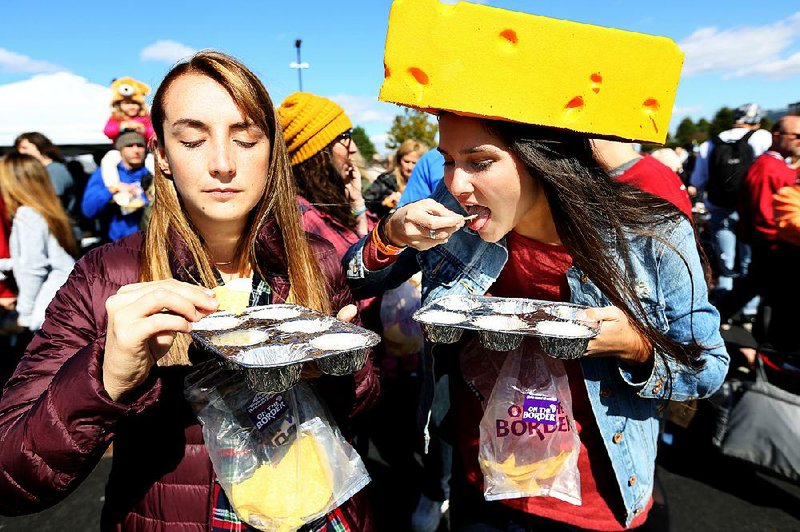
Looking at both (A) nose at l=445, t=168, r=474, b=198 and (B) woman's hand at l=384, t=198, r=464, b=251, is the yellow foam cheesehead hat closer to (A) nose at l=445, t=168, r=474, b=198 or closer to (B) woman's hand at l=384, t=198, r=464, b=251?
(A) nose at l=445, t=168, r=474, b=198

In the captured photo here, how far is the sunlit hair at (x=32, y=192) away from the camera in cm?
468

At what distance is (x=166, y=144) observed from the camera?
1.45 meters

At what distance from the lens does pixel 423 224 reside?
161cm

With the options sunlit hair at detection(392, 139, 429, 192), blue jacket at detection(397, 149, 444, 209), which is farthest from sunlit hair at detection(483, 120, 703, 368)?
sunlit hair at detection(392, 139, 429, 192)

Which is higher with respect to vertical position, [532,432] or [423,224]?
[423,224]

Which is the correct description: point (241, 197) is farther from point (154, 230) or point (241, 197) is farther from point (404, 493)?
point (404, 493)

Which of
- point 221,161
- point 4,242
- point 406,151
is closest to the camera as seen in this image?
point 221,161

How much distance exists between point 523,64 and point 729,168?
6879mm

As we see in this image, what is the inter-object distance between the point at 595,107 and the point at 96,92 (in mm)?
14644

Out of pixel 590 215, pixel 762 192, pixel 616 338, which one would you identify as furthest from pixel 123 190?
pixel 762 192

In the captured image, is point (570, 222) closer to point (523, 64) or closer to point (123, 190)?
point (523, 64)

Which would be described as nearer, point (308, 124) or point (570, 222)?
point (570, 222)

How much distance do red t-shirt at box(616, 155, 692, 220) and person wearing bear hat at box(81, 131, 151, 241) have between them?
451cm

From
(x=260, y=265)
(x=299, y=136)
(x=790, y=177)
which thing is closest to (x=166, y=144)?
(x=260, y=265)
